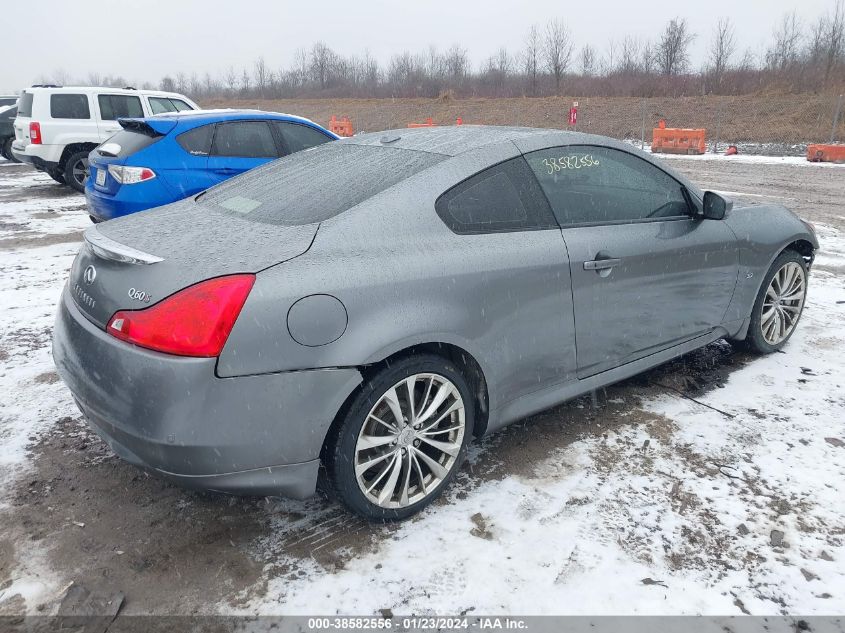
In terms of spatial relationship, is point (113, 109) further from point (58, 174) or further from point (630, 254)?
point (630, 254)

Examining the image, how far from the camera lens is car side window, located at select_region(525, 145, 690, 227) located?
3090 millimetres

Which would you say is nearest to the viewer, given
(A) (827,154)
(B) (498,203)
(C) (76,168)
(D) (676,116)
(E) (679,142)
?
(B) (498,203)

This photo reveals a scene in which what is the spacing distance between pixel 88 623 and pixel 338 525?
94 cm

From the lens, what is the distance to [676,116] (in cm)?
3259

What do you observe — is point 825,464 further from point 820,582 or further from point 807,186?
point 807,186

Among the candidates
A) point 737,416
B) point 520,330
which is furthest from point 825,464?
point 520,330

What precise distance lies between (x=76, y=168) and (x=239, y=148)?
662 centimetres

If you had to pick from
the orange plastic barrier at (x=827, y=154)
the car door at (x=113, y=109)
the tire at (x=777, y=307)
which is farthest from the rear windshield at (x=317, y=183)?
the orange plastic barrier at (x=827, y=154)

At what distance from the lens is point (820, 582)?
2307 millimetres

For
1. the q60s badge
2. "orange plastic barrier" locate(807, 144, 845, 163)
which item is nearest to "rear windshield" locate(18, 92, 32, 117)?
the q60s badge

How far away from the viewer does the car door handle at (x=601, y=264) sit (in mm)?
3043

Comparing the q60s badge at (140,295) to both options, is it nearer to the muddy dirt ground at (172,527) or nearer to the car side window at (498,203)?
the muddy dirt ground at (172,527)

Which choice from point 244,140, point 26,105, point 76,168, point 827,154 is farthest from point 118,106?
point 827,154

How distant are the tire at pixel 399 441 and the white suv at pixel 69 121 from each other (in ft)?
33.9
